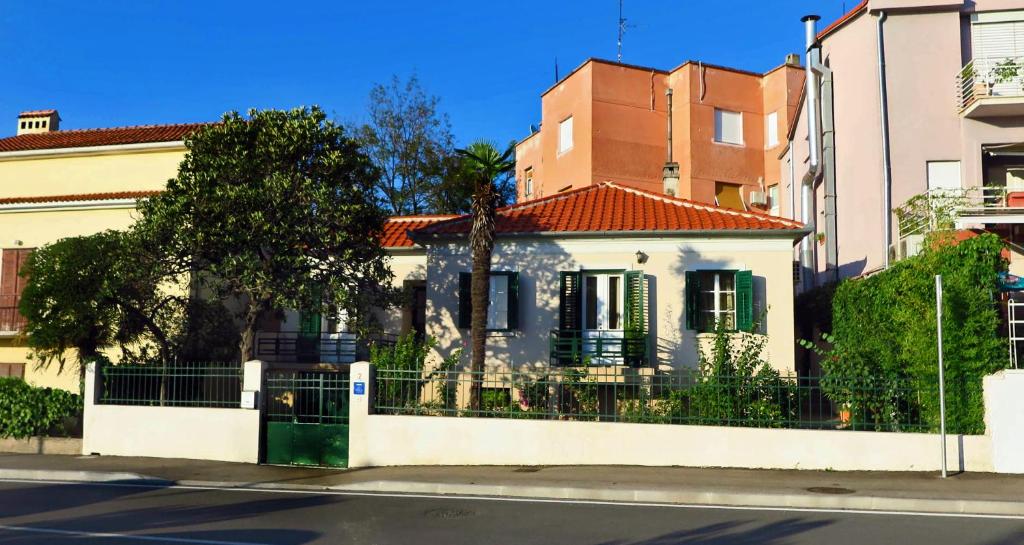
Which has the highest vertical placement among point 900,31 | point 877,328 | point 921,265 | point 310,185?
point 900,31

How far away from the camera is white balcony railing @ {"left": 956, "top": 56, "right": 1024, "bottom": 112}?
19750mm

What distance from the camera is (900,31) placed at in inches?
820

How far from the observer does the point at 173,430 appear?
15727 millimetres

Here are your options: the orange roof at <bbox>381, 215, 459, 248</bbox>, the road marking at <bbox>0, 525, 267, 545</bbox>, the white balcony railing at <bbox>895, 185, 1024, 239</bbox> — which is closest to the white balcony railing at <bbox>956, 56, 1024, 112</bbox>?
the white balcony railing at <bbox>895, 185, 1024, 239</bbox>

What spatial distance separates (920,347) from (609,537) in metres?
7.68

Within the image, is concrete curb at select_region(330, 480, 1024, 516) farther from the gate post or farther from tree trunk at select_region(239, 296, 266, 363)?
tree trunk at select_region(239, 296, 266, 363)

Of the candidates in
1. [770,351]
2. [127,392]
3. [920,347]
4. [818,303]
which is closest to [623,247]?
[770,351]

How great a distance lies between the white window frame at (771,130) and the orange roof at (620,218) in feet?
39.1

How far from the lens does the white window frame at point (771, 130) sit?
103ft

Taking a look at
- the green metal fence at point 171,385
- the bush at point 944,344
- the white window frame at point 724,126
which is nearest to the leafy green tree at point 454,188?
the white window frame at point 724,126

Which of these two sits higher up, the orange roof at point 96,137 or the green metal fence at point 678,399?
the orange roof at point 96,137

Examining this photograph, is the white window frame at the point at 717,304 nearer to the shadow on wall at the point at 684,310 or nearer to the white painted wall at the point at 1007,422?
the shadow on wall at the point at 684,310

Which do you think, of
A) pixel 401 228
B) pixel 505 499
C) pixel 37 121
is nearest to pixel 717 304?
pixel 401 228

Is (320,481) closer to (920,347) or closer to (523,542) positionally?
(523,542)
